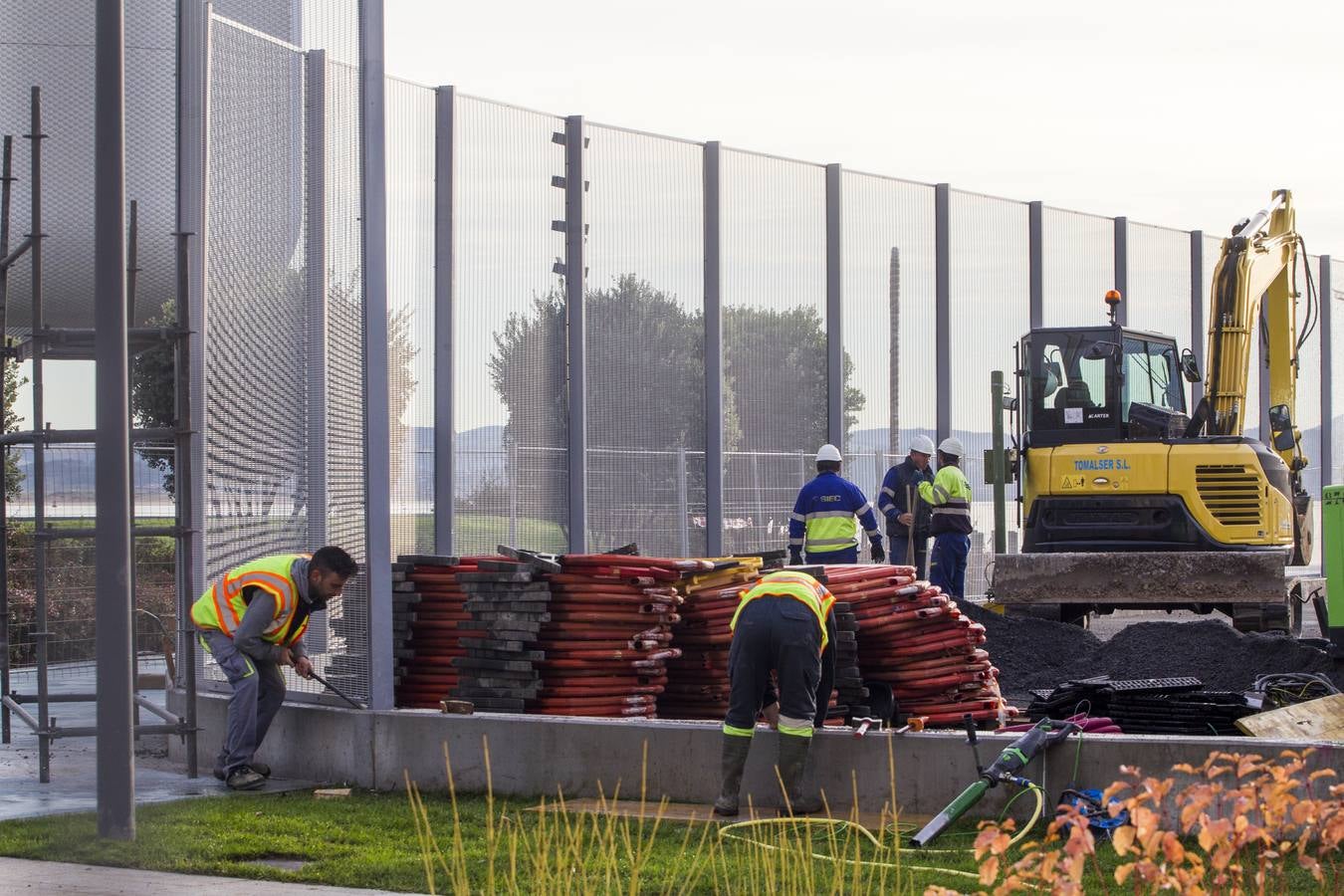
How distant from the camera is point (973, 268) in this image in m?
24.2

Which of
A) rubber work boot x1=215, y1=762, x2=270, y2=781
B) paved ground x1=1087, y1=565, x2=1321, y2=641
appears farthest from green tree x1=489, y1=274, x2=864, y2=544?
rubber work boot x1=215, y1=762, x2=270, y2=781

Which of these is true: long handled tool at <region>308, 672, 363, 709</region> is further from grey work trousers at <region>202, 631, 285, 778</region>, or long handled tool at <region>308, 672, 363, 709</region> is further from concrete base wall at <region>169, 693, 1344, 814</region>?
grey work trousers at <region>202, 631, 285, 778</region>

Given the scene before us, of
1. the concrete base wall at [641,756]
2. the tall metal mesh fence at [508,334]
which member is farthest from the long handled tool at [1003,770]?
the tall metal mesh fence at [508,334]

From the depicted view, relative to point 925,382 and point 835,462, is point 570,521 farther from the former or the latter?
point 925,382

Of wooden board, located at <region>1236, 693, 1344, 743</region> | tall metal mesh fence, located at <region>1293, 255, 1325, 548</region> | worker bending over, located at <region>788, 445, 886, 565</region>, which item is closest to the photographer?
wooden board, located at <region>1236, 693, 1344, 743</region>

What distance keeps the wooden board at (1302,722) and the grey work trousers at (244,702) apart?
5.94 meters

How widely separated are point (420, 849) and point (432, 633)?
333cm

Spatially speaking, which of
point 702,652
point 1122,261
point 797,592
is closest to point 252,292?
point 702,652

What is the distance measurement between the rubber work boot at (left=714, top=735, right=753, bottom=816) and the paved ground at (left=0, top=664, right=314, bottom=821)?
3.02 metres

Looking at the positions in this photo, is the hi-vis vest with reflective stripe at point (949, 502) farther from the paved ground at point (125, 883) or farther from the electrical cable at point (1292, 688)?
the paved ground at point (125, 883)

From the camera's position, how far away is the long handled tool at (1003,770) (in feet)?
28.2

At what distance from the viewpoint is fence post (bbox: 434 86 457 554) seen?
597 inches

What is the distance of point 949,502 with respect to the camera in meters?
18.1

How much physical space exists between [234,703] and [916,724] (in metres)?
4.34
